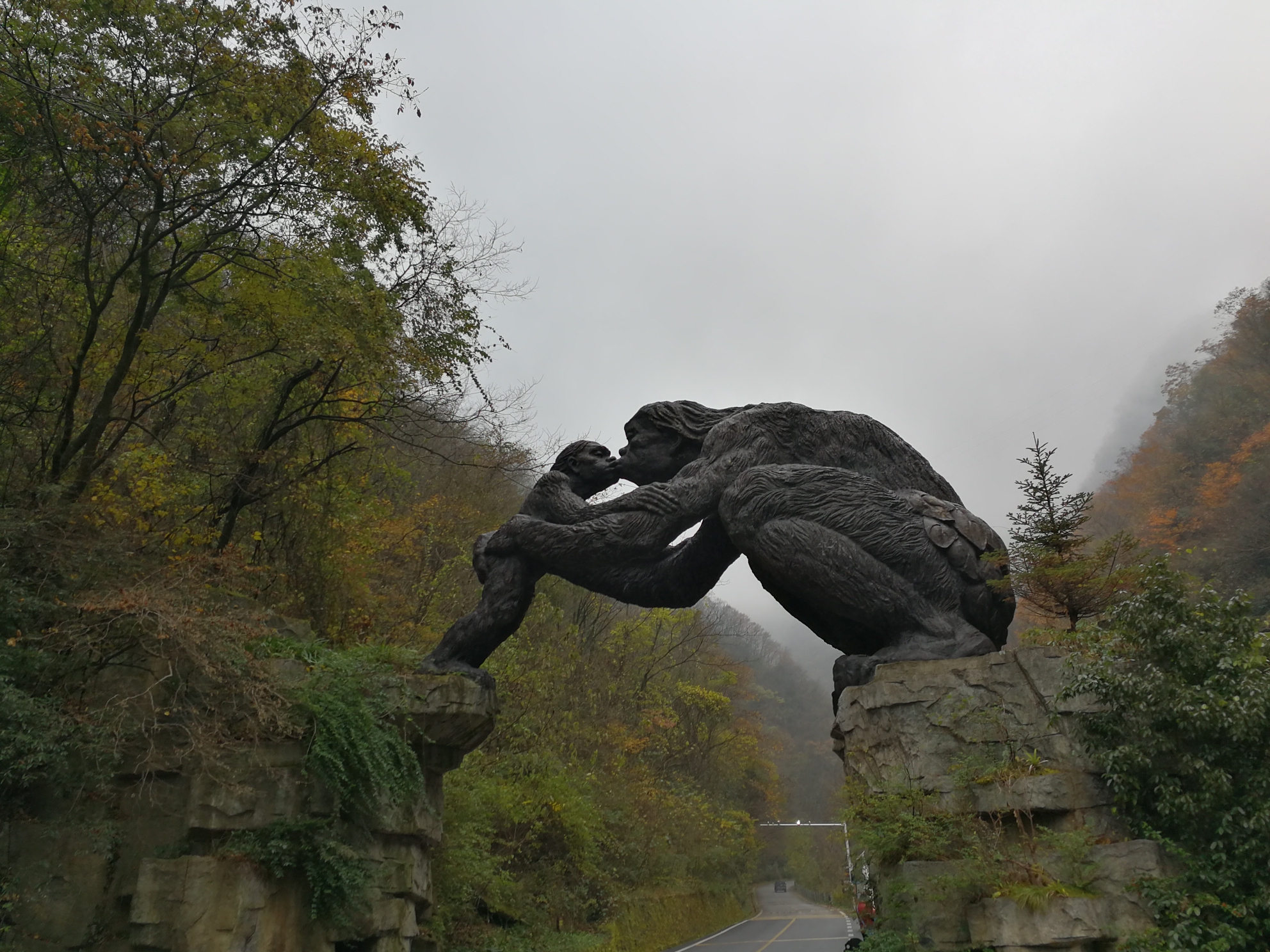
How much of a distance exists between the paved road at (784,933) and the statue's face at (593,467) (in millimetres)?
6414

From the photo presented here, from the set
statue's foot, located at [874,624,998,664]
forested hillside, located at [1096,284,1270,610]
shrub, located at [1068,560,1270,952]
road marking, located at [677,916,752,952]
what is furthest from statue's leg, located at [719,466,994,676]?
forested hillside, located at [1096,284,1270,610]

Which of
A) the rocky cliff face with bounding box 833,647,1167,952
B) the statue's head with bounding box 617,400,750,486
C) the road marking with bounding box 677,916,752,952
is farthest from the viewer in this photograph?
the road marking with bounding box 677,916,752,952

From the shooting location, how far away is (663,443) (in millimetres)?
5238

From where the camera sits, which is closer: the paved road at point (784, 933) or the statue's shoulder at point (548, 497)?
the statue's shoulder at point (548, 497)

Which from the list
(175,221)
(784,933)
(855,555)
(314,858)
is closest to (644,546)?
(855,555)

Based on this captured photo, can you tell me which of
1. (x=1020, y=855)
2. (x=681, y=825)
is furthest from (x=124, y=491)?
(x=681, y=825)

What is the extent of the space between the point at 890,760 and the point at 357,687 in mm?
2586

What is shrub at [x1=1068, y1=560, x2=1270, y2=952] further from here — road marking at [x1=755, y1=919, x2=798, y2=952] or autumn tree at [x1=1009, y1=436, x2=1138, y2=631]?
road marking at [x1=755, y1=919, x2=798, y2=952]

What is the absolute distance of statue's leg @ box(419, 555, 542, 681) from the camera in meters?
4.75

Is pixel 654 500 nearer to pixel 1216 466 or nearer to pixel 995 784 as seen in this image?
pixel 995 784

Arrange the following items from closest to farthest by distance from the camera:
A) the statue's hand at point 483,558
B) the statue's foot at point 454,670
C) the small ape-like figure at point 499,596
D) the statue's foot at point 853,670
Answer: the statue's foot at point 853,670
the statue's foot at point 454,670
the small ape-like figure at point 499,596
the statue's hand at point 483,558

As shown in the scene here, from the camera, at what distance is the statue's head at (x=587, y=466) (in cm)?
521

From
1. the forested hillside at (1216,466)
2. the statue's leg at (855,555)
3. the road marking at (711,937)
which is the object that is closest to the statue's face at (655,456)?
the statue's leg at (855,555)

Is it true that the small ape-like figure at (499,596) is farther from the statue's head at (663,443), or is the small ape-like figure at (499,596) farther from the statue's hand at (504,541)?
the statue's head at (663,443)
